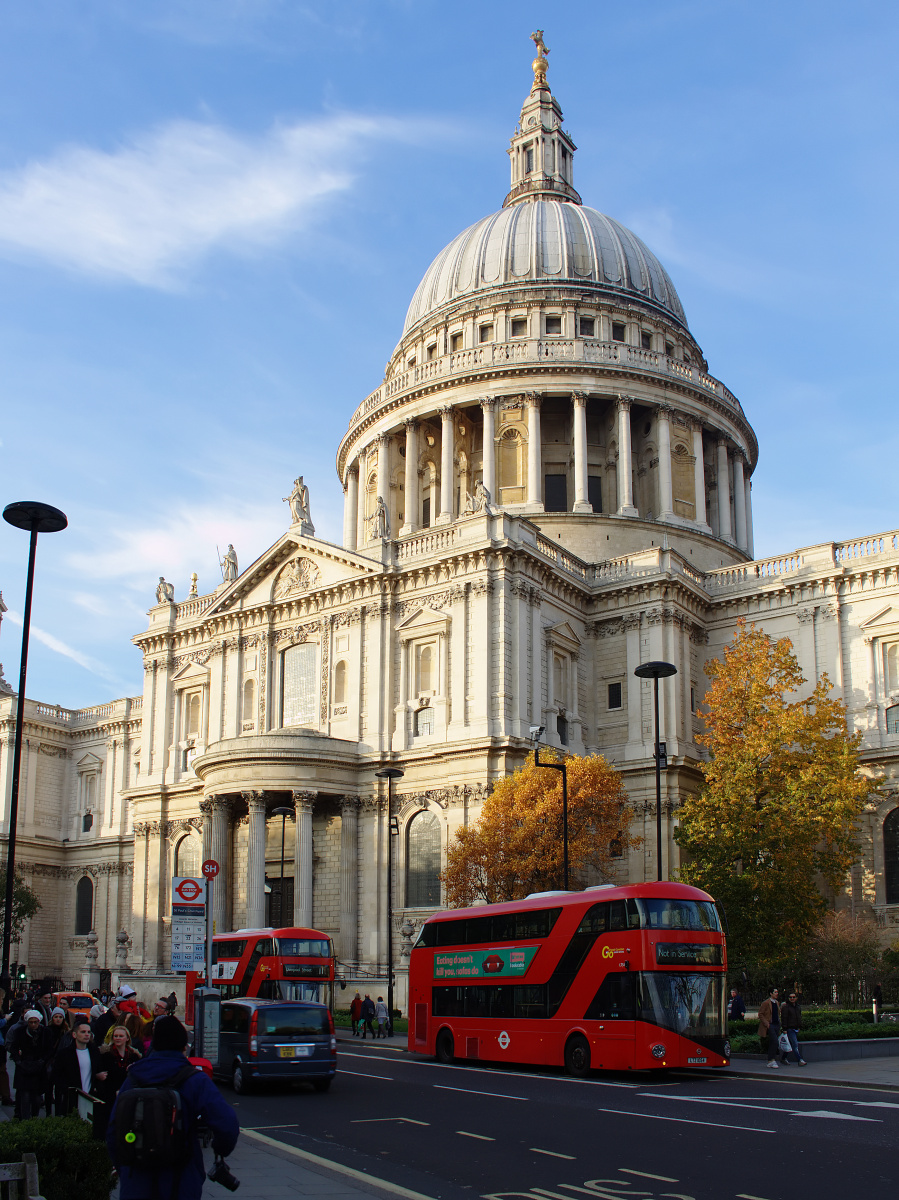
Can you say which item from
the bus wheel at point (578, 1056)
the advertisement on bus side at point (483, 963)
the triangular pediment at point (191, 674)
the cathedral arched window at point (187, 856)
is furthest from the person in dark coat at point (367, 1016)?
the triangular pediment at point (191, 674)

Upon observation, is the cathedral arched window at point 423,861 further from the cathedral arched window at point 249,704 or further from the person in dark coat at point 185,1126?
the person in dark coat at point 185,1126

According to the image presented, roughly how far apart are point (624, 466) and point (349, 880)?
29.0 metres

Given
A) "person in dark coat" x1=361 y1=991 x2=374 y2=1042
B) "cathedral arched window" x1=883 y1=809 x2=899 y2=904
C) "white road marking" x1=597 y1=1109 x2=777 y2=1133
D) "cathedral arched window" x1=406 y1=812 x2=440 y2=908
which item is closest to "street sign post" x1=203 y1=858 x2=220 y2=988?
"white road marking" x1=597 y1=1109 x2=777 y2=1133

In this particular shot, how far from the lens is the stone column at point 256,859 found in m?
50.2

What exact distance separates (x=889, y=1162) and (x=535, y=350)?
5942cm

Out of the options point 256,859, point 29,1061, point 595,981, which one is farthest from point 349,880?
point 29,1061

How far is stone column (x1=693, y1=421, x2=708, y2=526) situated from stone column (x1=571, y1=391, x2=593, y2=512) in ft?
23.1

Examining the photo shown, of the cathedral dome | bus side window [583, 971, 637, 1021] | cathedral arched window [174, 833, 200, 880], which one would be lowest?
bus side window [583, 971, 637, 1021]

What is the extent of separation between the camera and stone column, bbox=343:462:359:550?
7625 centimetres

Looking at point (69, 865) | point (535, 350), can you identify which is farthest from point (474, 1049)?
point (69, 865)

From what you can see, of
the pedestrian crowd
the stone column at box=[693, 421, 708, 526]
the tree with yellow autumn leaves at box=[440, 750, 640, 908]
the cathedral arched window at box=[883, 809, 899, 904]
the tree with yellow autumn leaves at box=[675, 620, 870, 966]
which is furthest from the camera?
the stone column at box=[693, 421, 708, 526]

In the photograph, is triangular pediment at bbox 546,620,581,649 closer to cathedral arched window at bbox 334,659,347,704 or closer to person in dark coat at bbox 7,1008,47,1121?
cathedral arched window at bbox 334,659,347,704

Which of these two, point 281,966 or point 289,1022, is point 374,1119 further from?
point 281,966

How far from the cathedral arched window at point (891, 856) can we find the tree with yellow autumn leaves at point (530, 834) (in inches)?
481
